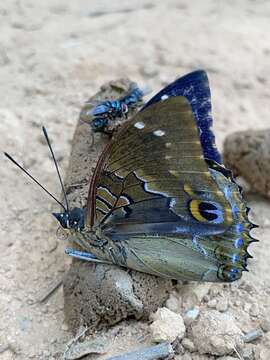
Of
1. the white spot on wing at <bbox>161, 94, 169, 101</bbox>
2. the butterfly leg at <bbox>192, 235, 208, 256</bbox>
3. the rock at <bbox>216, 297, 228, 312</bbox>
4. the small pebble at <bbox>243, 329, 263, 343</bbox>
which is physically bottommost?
the rock at <bbox>216, 297, 228, 312</bbox>

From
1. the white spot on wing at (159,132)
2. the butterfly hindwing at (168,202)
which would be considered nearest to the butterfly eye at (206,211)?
the butterfly hindwing at (168,202)

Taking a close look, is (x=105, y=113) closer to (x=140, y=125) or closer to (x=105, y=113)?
(x=105, y=113)

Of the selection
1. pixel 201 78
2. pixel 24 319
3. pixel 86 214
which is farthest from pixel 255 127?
pixel 24 319

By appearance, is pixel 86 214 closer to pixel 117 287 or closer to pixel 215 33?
pixel 117 287

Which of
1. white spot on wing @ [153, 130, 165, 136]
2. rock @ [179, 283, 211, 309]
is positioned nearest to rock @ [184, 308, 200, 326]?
rock @ [179, 283, 211, 309]

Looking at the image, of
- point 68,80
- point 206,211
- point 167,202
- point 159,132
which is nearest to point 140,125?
point 159,132

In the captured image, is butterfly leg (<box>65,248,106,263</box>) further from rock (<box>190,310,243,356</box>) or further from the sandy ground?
rock (<box>190,310,243,356</box>)

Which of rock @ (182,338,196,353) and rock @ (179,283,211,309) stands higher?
rock @ (182,338,196,353)

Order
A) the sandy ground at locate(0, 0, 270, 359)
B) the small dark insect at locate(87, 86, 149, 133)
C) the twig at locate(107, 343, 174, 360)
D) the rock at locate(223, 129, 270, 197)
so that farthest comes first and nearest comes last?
the rock at locate(223, 129, 270, 197), the small dark insect at locate(87, 86, 149, 133), the sandy ground at locate(0, 0, 270, 359), the twig at locate(107, 343, 174, 360)

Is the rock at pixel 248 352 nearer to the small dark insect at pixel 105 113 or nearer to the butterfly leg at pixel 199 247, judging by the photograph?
the butterfly leg at pixel 199 247
